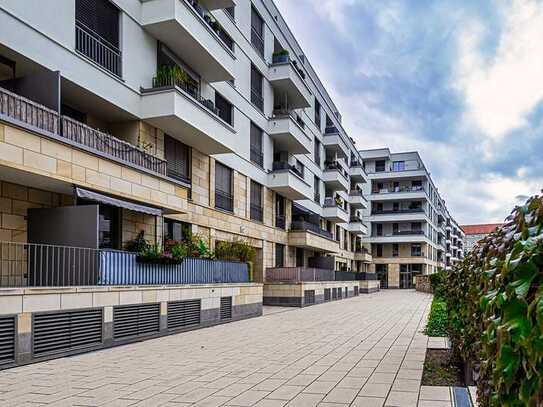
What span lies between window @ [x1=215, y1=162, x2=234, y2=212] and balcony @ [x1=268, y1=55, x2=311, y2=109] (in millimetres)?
7213

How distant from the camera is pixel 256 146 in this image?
2605cm

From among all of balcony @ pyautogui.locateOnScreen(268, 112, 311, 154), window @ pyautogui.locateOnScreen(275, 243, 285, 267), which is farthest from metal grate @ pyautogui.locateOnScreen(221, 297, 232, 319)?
balcony @ pyautogui.locateOnScreen(268, 112, 311, 154)

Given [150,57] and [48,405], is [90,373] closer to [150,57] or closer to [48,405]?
[48,405]

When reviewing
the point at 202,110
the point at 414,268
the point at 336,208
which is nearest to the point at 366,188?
the point at 414,268

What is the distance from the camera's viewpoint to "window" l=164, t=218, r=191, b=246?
1756 centimetres

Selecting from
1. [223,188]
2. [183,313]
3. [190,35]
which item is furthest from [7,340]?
[223,188]

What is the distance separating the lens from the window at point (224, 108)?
71.0 feet

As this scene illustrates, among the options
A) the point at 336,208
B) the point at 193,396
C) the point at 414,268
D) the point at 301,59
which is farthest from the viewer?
the point at 414,268

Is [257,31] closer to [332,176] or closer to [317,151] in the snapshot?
[317,151]

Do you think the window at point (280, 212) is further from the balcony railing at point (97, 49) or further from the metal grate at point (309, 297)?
the balcony railing at point (97, 49)

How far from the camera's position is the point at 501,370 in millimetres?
1943

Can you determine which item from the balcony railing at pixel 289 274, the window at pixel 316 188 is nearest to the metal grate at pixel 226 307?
the balcony railing at pixel 289 274

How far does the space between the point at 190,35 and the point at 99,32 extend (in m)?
3.19

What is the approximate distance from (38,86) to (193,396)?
8.32 metres
